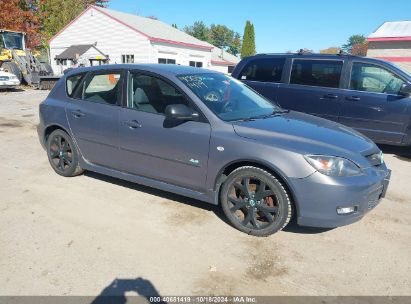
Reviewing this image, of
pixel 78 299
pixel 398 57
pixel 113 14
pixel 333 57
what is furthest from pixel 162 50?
pixel 78 299

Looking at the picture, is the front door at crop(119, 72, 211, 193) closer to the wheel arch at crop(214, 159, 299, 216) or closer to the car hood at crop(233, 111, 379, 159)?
the wheel arch at crop(214, 159, 299, 216)

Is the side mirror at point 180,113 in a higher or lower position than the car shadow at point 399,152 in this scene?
higher

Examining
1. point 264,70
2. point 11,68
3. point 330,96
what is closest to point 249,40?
point 11,68

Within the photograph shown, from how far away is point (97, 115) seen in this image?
472cm

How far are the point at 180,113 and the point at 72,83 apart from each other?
2149 mm

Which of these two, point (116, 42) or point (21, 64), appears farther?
point (116, 42)

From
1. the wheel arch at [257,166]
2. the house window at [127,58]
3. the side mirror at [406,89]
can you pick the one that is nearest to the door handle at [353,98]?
the side mirror at [406,89]

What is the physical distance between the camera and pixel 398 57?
23.5 metres

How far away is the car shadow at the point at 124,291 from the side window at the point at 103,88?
2375mm

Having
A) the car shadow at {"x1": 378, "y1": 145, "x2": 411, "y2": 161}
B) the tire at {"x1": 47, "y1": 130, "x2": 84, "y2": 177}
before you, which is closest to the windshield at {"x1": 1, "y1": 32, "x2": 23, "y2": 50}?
the tire at {"x1": 47, "y1": 130, "x2": 84, "y2": 177}

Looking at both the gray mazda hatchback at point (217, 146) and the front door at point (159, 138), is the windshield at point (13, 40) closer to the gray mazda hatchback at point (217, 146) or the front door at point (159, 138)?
the gray mazda hatchback at point (217, 146)

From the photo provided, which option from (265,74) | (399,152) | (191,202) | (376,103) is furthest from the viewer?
(265,74)

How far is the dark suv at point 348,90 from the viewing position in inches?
263

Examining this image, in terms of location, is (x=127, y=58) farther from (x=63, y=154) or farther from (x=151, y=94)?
(x=151, y=94)
